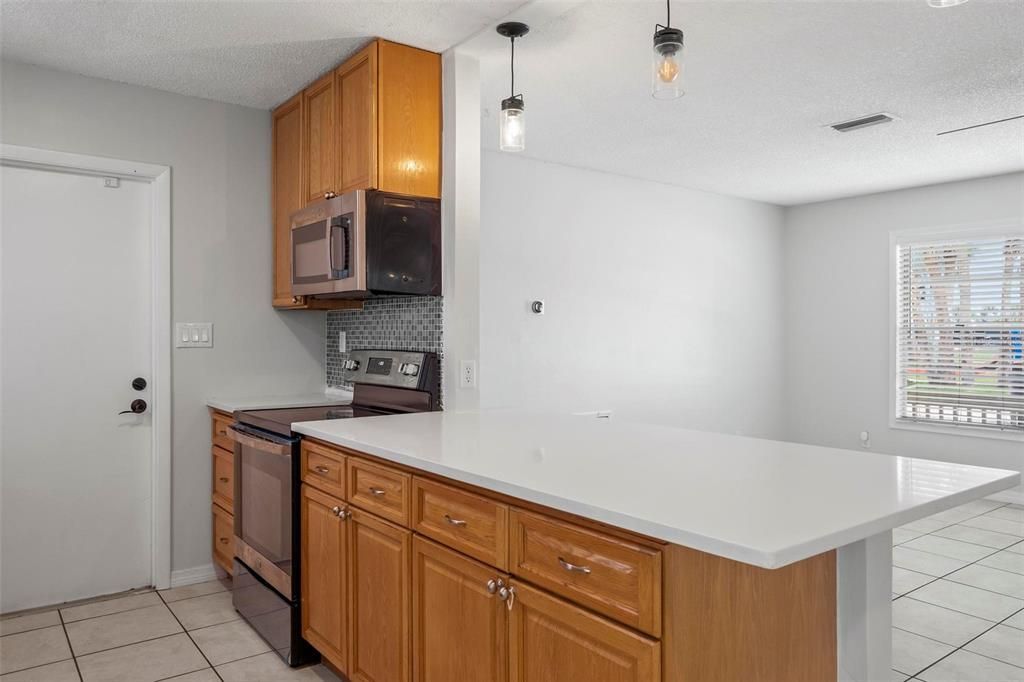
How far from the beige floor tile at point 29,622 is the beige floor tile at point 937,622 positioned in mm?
3526

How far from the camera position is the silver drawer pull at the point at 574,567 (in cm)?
133

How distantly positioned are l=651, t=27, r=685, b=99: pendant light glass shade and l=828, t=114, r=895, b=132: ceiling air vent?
2643mm

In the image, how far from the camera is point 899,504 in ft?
4.16

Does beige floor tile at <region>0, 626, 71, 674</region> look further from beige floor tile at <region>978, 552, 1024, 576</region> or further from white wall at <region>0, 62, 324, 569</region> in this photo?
beige floor tile at <region>978, 552, 1024, 576</region>

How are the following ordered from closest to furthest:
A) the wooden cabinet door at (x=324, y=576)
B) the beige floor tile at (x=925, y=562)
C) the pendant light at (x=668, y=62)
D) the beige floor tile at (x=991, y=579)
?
the pendant light at (x=668, y=62)
the wooden cabinet door at (x=324, y=576)
the beige floor tile at (x=991, y=579)
the beige floor tile at (x=925, y=562)

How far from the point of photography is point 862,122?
13.1 feet

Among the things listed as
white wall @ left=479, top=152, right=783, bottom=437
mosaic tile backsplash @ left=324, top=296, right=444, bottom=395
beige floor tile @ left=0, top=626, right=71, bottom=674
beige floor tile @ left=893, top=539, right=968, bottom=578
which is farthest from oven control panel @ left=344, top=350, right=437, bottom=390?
beige floor tile @ left=893, top=539, right=968, bottom=578

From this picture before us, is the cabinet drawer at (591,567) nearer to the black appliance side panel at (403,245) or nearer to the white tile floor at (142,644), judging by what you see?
the white tile floor at (142,644)

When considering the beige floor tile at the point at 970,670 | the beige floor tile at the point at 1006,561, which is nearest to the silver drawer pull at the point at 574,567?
the beige floor tile at the point at 970,670

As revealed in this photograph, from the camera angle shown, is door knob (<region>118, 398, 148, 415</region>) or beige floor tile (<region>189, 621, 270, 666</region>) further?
door knob (<region>118, 398, 148, 415</region>)

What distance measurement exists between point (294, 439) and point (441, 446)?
0.78 meters

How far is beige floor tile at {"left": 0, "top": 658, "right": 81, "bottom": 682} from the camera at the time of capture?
94.8 inches

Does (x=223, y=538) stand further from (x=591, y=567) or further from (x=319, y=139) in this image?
(x=591, y=567)

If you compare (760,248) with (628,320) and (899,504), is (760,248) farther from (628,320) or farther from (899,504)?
(899,504)
